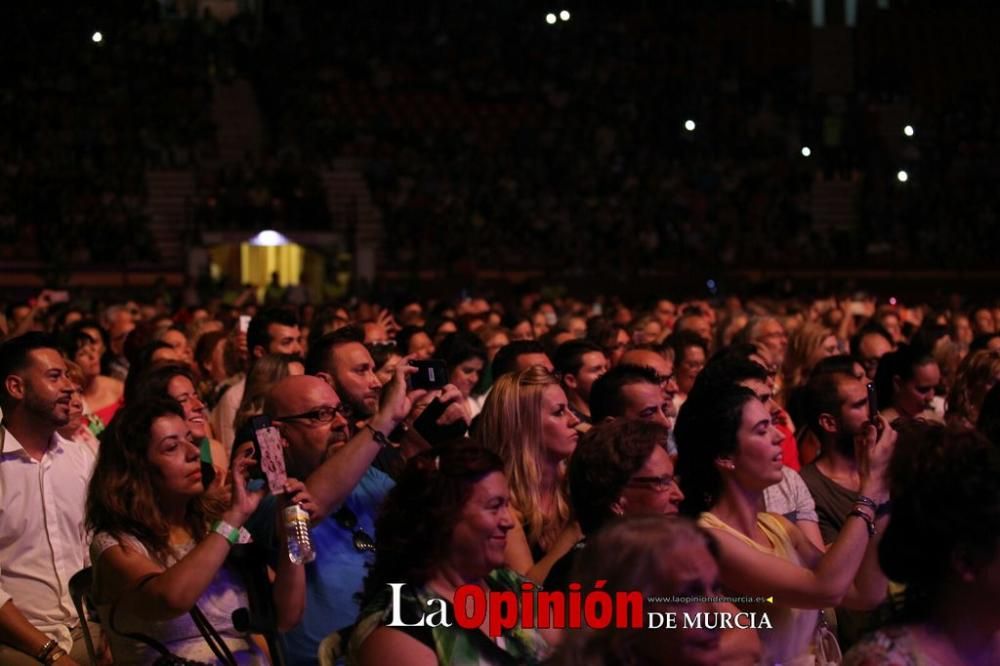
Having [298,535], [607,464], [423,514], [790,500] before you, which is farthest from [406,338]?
[423,514]

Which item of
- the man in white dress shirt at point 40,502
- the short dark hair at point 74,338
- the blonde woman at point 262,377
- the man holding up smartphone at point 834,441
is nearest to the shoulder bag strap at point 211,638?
the man in white dress shirt at point 40,502

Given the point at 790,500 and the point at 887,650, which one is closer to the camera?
the point at 887,650

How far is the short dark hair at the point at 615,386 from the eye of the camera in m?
6.15

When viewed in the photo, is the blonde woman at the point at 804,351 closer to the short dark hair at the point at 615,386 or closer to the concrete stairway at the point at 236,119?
the short dark hair at the point at 615,386

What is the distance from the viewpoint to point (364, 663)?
12.2 feet

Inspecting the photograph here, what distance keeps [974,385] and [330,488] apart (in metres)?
3.58

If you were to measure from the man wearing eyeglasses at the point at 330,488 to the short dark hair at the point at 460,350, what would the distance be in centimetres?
317

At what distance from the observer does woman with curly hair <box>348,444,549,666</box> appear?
12.1 feet

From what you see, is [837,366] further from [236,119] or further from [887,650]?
[236,119]

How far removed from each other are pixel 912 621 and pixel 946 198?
29740 millimetres

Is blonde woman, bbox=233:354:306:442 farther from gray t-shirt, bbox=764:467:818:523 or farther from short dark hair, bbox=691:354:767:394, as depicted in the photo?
gray t-shirt, bbox=764:467:818:523

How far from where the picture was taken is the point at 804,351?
390 inches

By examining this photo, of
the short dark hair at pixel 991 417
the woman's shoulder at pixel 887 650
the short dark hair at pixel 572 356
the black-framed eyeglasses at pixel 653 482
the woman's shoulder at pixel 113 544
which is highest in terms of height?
the short dark hair at pixel 572 356

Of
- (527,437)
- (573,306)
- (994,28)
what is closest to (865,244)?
(994,28)
